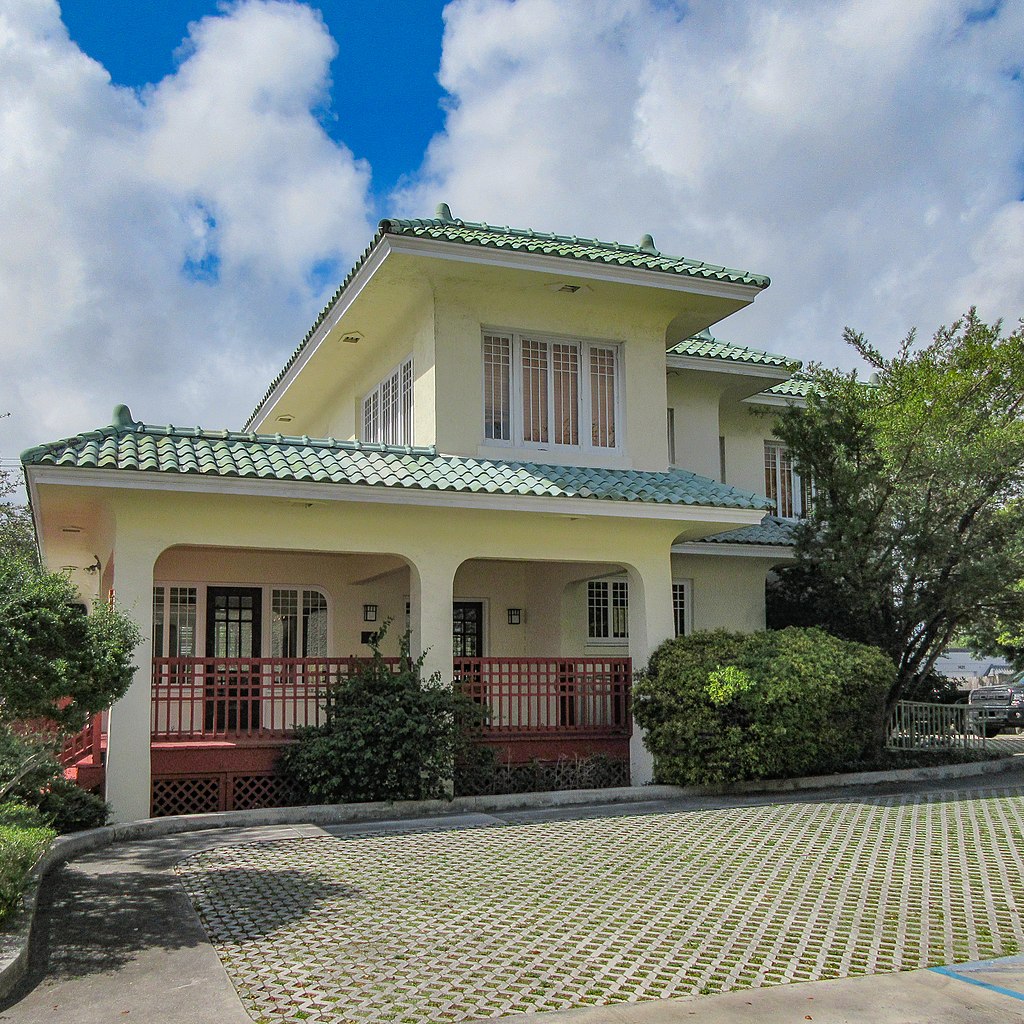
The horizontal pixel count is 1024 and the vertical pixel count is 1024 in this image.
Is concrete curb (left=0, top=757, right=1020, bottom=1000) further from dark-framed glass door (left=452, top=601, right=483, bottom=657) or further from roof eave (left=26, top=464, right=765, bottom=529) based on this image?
dark-framed glass door (left=452, top=601, right=483, bottom=657)

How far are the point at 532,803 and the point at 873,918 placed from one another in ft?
20.1

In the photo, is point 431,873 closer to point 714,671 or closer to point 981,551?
point 714,671

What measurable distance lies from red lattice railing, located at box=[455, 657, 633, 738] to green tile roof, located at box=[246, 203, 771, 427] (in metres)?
5.64

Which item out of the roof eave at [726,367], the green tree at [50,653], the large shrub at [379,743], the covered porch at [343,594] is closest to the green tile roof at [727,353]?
the roof eave at [726,367]

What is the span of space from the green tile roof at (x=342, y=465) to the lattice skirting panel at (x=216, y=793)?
12.5 feet

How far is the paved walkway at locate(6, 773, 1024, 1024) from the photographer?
20.4ft

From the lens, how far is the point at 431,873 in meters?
9.63

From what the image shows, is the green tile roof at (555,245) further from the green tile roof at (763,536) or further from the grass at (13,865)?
the grass at (13,865)

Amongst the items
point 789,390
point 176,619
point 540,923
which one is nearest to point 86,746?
point 176,619

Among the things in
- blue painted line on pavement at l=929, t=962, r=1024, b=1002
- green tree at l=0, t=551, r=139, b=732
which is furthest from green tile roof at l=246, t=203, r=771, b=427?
blue painted line on pavement at l=929, t=962, r=1024, b=1002

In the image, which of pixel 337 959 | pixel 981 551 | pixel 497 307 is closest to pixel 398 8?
pixel 497 307

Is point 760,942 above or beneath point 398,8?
beneath

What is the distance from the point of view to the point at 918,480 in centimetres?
1689

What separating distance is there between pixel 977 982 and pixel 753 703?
745 centimetres
